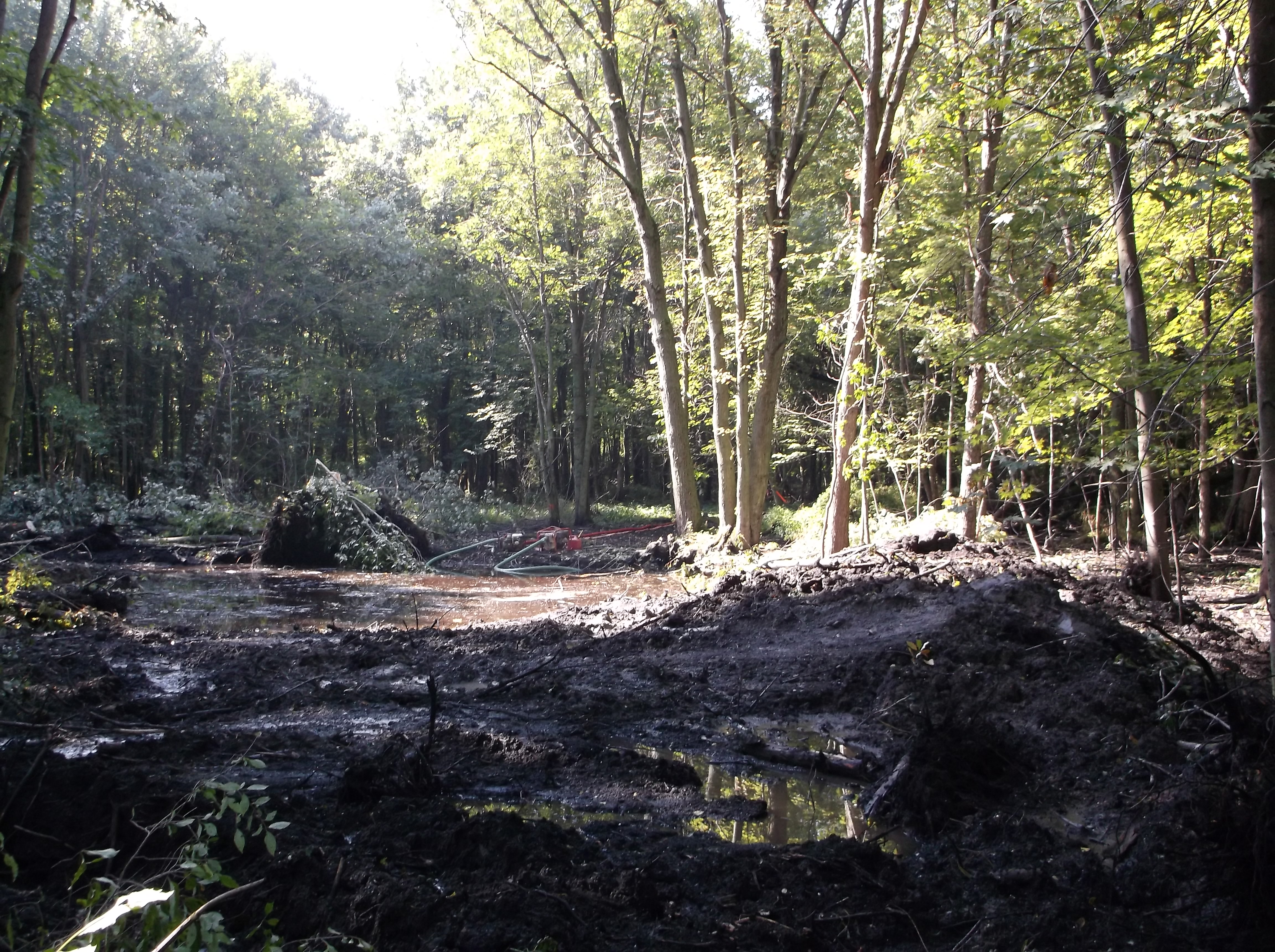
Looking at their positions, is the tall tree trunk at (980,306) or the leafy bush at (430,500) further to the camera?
the leafy bush at (430,500)

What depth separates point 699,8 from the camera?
1530 cm

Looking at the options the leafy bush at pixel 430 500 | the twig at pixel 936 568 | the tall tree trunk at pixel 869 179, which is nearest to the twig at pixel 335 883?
the twig at pixel 936 568

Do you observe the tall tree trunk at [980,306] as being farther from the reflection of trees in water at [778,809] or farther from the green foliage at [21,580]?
the green foliage at [21,580]

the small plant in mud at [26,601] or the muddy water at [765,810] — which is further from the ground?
the small plant in mud at [26,601]

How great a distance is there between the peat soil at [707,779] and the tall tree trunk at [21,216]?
2172 millimetres

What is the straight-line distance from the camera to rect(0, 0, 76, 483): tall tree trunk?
24.7 feet

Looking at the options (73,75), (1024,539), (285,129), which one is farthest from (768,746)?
(285,129)

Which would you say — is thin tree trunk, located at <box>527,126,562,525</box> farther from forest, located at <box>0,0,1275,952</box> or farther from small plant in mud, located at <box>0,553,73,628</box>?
small plant in mud, located at <box>0,553,73,628</box>

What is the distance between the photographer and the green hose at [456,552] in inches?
784

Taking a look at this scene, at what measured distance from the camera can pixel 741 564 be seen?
42.8 feet

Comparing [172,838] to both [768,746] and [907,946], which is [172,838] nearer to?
[907,946]

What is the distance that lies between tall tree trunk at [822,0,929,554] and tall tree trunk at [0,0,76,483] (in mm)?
8487

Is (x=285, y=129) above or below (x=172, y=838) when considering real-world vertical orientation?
above

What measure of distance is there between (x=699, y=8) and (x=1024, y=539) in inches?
473
